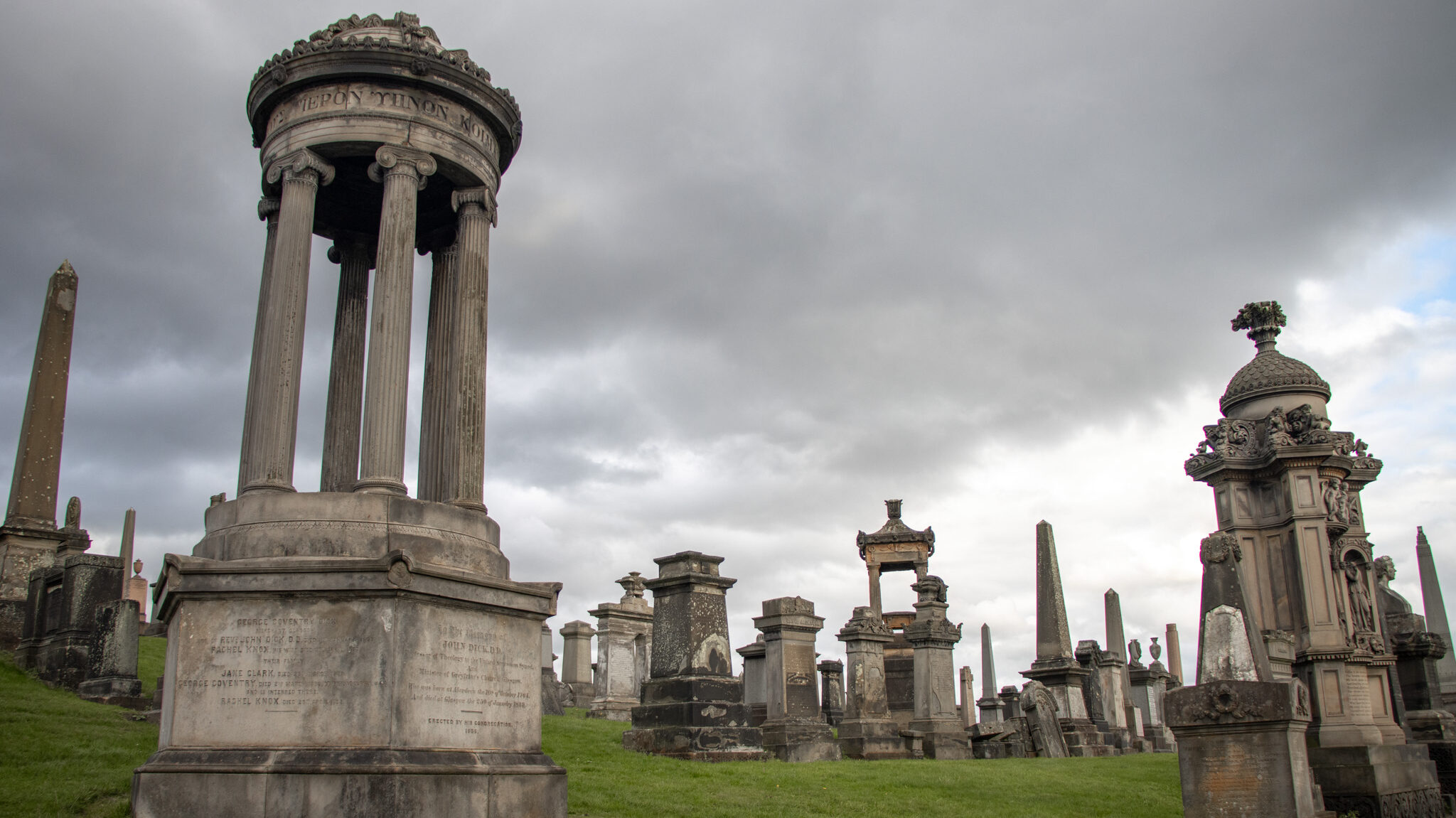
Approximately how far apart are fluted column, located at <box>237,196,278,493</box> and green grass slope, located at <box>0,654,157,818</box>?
107 inches

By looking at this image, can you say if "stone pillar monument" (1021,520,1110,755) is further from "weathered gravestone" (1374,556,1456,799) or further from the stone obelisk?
the stone obelisk

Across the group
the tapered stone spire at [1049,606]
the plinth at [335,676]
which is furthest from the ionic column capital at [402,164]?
the tapered stone spire at [1049,606]

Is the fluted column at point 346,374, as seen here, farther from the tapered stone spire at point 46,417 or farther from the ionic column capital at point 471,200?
the tapered stone spire at point 46,417

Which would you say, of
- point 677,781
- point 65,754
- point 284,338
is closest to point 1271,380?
point 677,781

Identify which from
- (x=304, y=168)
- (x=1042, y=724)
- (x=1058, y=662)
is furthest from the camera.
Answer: (x=1058, y=662)

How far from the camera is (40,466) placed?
21094 millimetres

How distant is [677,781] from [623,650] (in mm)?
12180

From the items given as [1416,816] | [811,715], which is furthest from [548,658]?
[1416,816]

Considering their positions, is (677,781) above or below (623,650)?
below

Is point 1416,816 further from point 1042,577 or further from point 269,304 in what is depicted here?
point 269,304

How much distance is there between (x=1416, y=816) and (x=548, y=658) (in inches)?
646

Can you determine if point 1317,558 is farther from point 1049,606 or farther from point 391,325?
point 391,325

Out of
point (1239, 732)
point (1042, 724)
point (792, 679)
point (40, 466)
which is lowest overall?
point (1042, 724)

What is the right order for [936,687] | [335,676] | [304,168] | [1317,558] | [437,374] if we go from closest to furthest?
[335,676]
[304,168]
[437,374]
[1317,558]
[936,687]
